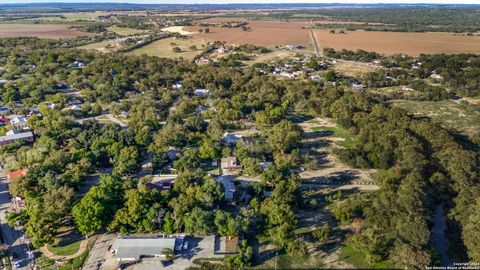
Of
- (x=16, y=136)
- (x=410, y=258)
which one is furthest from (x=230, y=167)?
(x=16, y=136)

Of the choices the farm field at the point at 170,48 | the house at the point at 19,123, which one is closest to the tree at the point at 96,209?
the house at the point at 19,123

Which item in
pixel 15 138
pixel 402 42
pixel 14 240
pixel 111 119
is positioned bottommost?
pixel 14 240

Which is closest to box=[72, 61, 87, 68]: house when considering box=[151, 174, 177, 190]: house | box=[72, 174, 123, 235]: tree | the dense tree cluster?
the dense tree cluster

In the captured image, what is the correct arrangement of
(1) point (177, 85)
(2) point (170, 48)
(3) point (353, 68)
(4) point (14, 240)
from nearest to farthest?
1. (4) point (14, 240)
2. (1) point (177, 85)
3. (3) point (353, 68)
4. (2) point (170, 48)

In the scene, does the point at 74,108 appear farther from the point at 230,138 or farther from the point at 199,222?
the point at 199,222

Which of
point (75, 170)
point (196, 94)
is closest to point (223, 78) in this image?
point (196, 94)

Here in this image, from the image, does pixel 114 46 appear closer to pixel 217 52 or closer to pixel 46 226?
pixel 217 52
